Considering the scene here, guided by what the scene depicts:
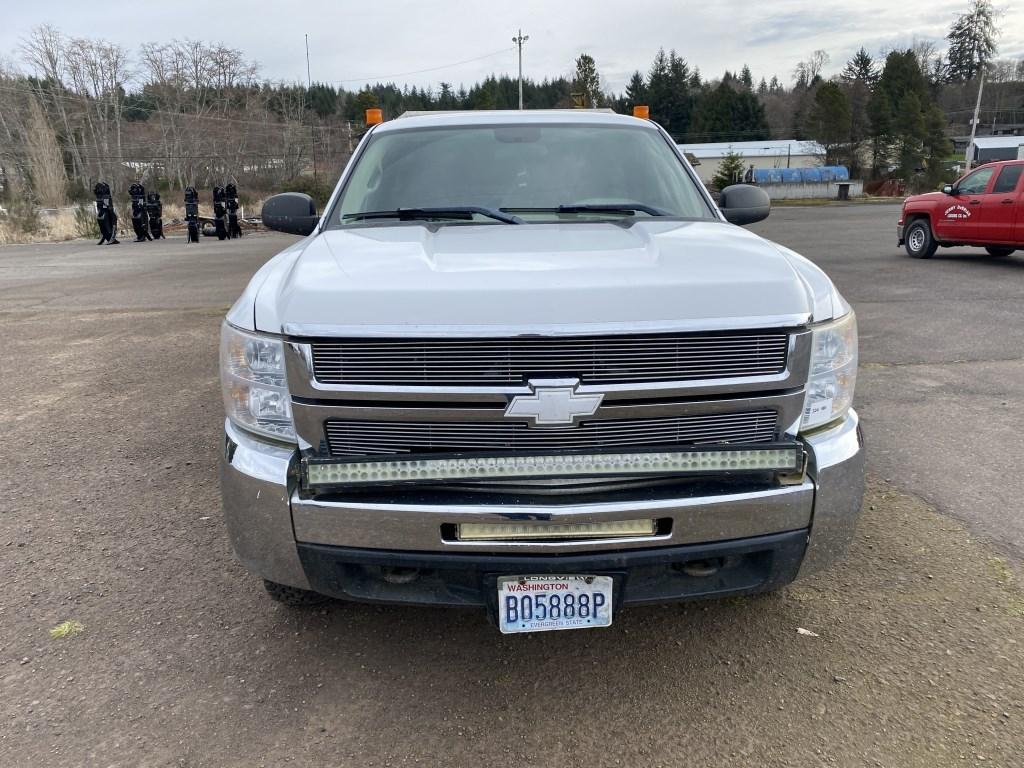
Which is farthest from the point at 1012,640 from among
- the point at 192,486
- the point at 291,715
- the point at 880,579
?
the point at 192,486

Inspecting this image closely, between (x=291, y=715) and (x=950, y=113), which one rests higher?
(x=950, y=113)

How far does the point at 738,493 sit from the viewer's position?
220 cm

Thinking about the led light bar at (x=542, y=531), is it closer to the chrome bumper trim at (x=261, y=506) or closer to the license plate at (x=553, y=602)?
the license plate at (x=553, y=602)

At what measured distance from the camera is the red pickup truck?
497 inches

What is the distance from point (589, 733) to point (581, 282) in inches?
52.7

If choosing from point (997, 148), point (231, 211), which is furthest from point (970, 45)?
point (231, 211)

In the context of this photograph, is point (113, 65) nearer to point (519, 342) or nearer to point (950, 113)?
point (519, 342)

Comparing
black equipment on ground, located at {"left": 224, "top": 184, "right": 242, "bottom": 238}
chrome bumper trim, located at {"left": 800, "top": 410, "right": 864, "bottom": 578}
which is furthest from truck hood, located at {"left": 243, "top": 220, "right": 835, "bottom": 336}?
black equipment on ground, located at {"left": 224, "top": 184, "right": 242, "bottom": 238}

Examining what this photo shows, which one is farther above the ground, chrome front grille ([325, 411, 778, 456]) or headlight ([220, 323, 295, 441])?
headlight ([220, 323, 295, 441])

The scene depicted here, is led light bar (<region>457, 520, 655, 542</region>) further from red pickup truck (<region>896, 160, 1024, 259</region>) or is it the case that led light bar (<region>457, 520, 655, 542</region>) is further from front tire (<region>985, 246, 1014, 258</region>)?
front tire (<region>985, 246, 1014, 258</region>)

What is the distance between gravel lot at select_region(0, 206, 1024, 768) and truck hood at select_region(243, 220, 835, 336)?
1.20 meters

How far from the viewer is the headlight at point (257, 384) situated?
2260 mm

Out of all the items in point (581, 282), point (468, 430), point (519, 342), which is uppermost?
point (581, 282)

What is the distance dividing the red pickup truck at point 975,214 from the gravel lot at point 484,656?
32.3 feet
